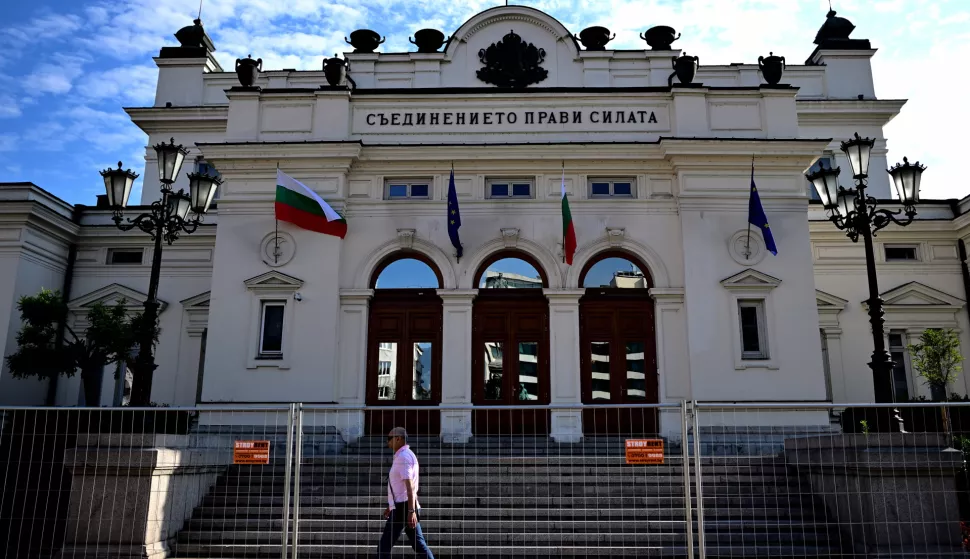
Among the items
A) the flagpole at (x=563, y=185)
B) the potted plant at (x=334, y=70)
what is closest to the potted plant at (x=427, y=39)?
the potted plant at (x=334, y=70)

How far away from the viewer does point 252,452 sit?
376 inches

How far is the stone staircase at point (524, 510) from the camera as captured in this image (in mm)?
9992

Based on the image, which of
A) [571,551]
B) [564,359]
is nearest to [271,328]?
[564,359]

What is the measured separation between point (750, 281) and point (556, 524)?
27.0 ft

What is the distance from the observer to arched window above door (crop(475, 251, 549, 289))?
1692cm

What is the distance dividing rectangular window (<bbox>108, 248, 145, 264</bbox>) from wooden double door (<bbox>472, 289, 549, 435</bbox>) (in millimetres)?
11114

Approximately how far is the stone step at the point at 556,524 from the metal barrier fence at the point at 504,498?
0.03 meters

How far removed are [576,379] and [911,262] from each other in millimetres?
11076

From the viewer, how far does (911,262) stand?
20672 millimetres

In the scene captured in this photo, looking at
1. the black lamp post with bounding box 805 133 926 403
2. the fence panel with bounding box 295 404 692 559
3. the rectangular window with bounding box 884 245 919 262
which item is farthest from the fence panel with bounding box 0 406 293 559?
the rectangular window with bounding box 884 245 919 262

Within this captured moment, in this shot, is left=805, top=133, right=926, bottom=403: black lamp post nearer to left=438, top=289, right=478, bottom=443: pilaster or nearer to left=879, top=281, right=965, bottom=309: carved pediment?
left=438, top=289, right=478, bottom=443: pilaster

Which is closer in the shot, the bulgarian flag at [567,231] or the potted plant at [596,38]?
the bulgarian flag at [567,231]

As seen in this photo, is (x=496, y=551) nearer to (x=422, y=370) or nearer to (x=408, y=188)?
(x=422, y=370)

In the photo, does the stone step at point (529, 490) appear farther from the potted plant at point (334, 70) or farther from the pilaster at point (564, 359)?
the potted plant at point (334, 70)
